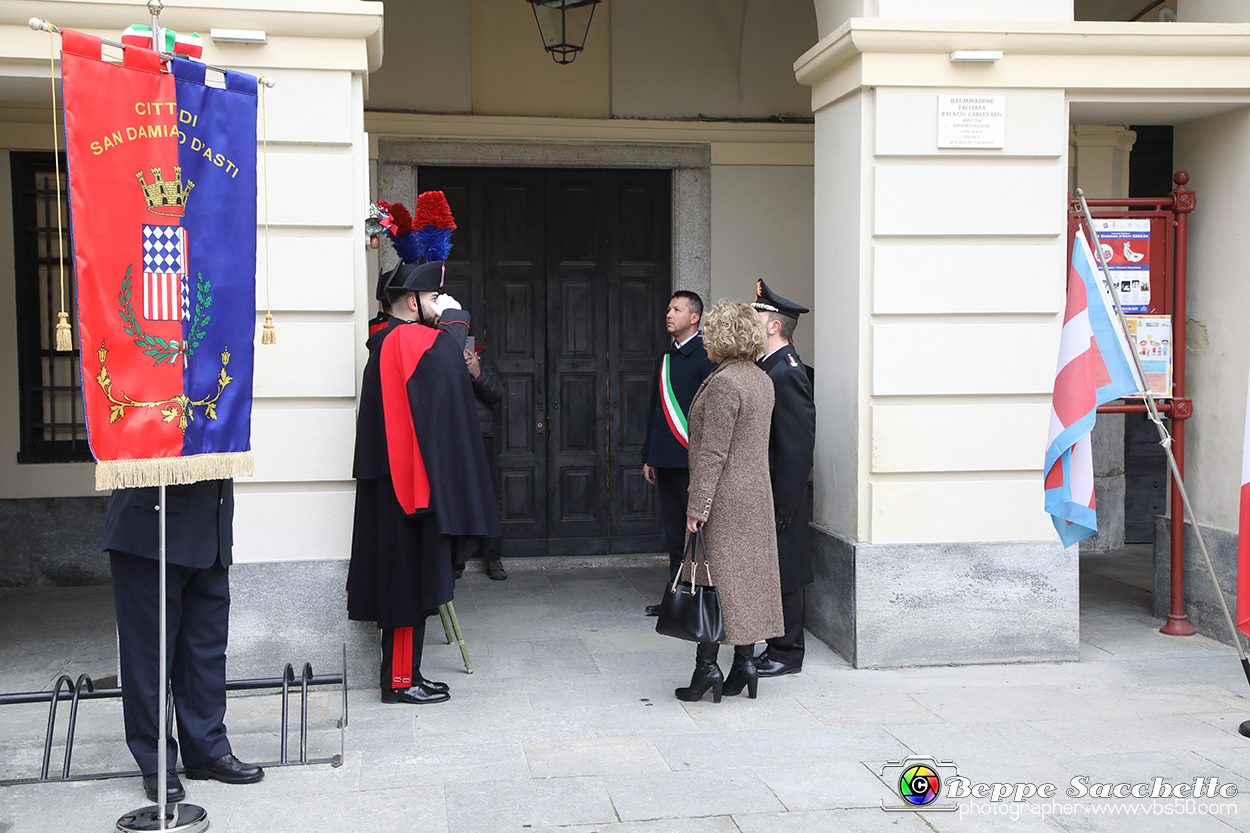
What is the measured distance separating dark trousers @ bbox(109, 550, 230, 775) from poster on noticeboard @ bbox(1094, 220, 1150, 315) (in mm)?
4906

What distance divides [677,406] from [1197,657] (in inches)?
120

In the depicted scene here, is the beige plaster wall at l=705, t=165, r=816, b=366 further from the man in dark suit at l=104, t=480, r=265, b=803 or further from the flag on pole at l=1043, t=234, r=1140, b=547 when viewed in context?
the man in dark suit at l=104, t=480, r=265, b=803

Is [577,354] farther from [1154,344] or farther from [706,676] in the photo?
[1154,344]

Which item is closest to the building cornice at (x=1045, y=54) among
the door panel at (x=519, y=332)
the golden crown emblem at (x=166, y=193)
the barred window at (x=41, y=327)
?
the door panel at (x=519, y=332)

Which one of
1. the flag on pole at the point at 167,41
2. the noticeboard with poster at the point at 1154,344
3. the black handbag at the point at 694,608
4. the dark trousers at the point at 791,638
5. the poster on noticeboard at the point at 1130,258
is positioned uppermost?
the flag on pole at the point at 167,41

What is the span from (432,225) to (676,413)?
1830 mm

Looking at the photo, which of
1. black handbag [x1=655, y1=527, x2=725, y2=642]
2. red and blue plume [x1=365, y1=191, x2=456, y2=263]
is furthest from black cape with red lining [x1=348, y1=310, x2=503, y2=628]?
black handbag [x1=655, y1=527, x2=725, y2=642]

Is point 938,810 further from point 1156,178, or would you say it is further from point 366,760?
point 1156,178

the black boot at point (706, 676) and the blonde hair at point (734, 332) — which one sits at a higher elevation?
the blonde hair at point (734, 332)

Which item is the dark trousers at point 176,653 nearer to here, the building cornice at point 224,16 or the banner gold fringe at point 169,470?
the banner gold fringe at point 169,470

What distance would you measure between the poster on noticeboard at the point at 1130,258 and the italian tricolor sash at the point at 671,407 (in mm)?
2518

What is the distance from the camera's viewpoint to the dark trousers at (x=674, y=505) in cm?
630

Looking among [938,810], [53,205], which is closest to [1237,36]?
[938,810]

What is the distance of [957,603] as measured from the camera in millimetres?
5676
